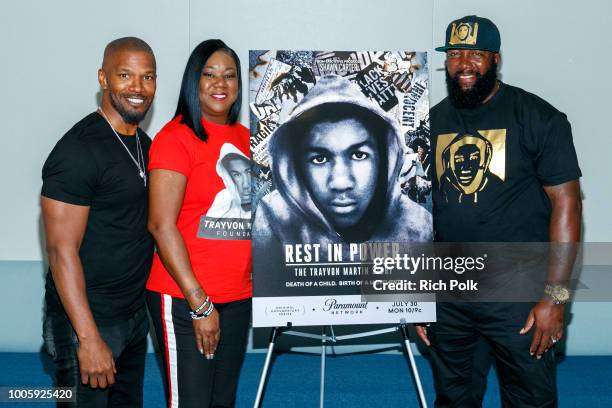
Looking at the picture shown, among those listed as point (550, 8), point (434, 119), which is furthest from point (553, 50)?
point (434, 119)

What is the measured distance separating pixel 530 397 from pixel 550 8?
2.41 meters

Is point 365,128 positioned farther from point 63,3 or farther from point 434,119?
point 63,3

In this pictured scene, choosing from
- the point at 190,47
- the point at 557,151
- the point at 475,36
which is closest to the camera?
the point at 557,151

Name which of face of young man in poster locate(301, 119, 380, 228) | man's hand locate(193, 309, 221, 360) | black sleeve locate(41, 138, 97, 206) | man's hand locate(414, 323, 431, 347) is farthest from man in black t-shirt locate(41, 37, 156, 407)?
man's hand locate(414, 323, 431, 347)

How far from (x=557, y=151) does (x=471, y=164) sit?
0.31 m

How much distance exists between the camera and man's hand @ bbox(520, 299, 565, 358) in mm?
2559

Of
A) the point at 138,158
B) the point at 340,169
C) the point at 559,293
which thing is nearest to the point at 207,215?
the point at 138,158

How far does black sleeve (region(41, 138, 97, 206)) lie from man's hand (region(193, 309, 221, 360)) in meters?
0.56

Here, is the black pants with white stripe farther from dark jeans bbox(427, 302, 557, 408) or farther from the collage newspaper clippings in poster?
dark jeans bbox(427, 302, 557, 408)

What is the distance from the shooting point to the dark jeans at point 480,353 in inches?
103

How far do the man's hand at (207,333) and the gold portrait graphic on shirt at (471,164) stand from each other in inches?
40.6

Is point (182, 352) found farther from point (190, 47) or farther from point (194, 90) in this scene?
point (190, 47)

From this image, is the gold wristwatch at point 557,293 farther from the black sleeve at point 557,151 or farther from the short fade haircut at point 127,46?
the short fade haircut at point 127,46

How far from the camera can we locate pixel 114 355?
2.32 meters
